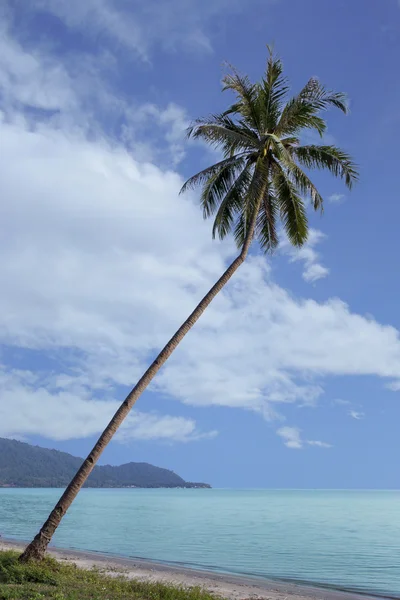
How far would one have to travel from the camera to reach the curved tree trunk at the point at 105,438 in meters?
15.5

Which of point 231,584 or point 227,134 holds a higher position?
point 227,134

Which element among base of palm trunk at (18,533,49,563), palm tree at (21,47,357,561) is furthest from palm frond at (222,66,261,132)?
base of palm trunk at (18,533,49,563)

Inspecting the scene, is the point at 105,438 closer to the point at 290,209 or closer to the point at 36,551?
the point at 36,551

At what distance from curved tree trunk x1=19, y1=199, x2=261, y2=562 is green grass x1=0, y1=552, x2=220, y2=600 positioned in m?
0.50

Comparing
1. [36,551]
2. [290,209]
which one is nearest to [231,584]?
[36,551]

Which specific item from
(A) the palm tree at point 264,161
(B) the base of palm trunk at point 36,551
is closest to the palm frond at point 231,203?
(A) the palm tree at point 264,161

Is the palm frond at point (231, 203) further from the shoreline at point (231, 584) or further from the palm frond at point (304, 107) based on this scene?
the shoreline at point (231, 584)

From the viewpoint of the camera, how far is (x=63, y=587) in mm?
→ 13375

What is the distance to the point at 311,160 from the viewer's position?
2039cm

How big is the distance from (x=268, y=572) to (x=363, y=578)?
3.88 meters

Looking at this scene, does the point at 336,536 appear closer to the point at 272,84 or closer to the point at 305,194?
the point at 305,194

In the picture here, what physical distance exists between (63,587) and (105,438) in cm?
394

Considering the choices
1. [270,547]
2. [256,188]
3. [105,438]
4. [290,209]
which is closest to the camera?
[105,438]

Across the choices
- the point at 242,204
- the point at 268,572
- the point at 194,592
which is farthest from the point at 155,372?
the point at 268,572
